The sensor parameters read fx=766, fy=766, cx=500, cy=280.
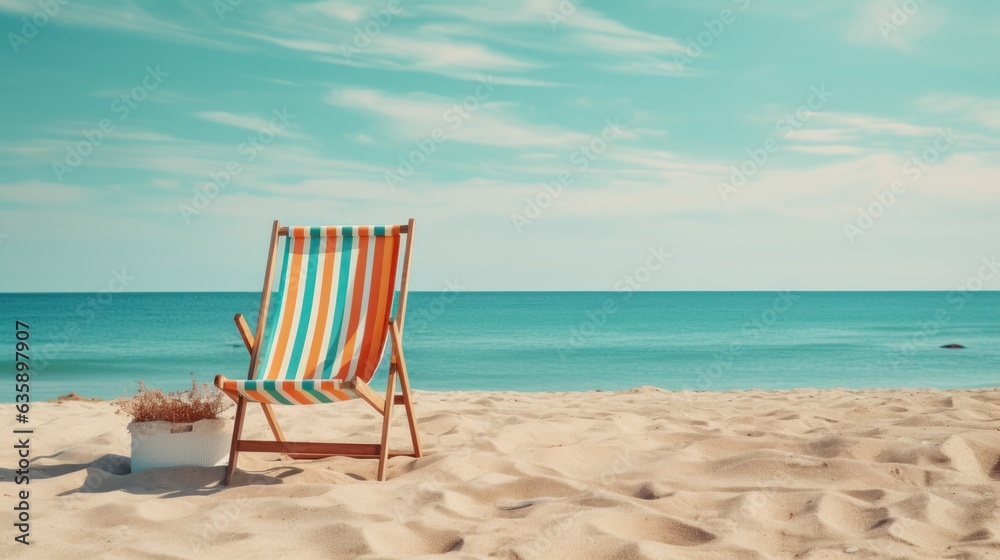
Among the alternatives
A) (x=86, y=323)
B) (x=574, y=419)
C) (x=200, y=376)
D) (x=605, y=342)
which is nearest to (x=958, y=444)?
(x=574, y=419)

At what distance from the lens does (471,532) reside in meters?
2.35

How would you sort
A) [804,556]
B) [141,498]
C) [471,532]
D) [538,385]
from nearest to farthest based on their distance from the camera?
1. [804,556]
2. [471,532]
3. [141,498]
4. [538,385]

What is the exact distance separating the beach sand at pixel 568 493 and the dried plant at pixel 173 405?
252 millimetres

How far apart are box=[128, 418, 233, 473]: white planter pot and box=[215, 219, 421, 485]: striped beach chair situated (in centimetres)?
15

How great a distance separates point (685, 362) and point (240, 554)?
14588mm

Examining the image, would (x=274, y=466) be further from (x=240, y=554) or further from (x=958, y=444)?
(x=958, y=444)

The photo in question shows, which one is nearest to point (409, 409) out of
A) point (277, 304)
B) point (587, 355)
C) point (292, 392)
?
point (292, 392)

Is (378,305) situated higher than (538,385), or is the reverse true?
(378,305)

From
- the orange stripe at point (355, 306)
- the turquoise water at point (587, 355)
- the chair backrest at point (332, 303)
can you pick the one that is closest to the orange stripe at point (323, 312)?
the chair backrest at point (332, 303)

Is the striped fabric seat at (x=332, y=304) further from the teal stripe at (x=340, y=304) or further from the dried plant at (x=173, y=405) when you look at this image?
the dried plant at (x=173, y=405)

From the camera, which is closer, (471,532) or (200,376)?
(471,532)

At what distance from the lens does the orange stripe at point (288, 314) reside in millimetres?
3636

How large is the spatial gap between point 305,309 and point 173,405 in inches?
30.2

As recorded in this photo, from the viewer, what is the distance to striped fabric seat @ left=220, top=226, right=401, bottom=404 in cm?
362
